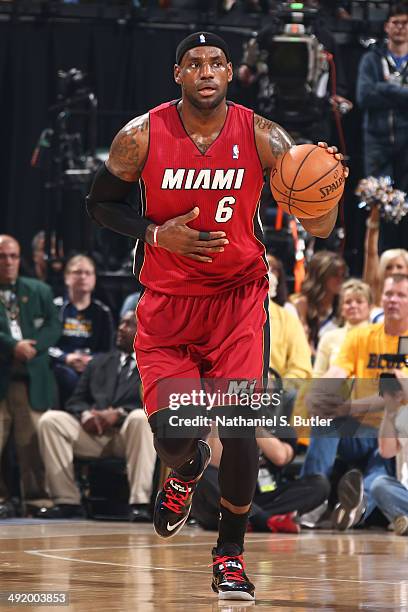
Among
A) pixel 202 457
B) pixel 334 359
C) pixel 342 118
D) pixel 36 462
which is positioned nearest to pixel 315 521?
pixel 334 359

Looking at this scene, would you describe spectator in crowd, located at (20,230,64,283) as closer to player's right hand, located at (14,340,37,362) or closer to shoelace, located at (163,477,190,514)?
player's right hand, located at (14,340,37,362)

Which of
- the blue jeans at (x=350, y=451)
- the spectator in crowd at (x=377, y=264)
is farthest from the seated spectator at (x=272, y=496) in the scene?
the spectator in crowd at (x=377, y=264)

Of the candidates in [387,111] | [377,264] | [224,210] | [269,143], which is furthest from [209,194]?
[387,111]

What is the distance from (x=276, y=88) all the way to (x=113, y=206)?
5.29 m

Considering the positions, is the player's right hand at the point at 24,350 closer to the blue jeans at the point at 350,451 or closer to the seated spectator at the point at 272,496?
the seated spectator at the point at 272,496

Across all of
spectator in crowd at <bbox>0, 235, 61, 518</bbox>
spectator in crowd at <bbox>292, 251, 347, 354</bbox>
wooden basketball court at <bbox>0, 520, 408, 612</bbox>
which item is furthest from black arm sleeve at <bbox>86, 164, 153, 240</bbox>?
spectator in crowd at <bbox>292, 251, 347, 354</bbox>

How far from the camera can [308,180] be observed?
168 inches

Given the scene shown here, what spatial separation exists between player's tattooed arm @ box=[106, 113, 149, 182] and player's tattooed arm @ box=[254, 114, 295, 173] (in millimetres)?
415

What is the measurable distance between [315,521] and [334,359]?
3.40 feet

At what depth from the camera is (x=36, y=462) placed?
8.41m

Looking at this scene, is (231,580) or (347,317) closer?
(231,580)

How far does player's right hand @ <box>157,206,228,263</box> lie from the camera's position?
423 cm

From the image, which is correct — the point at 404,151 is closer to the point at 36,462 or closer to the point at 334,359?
the point at 334,359

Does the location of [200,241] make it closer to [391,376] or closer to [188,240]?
[188,240]
